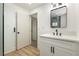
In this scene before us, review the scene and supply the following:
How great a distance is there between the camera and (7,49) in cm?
212

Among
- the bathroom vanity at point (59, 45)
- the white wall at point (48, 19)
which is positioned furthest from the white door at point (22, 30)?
the bathroom vanity at point (59, 45)

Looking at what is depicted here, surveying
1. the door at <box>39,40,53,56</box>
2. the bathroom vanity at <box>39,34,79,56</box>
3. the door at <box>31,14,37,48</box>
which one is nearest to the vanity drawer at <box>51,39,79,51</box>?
the bathroom vanity at <box>39,34,79,56</box>

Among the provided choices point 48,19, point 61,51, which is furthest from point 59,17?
point 61,51

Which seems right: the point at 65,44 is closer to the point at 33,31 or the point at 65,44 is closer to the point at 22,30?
the point at 33,31

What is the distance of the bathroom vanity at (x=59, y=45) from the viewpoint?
1.23 metres

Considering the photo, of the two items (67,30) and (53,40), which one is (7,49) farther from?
(67,30)

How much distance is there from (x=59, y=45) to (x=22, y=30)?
1089 millimetres

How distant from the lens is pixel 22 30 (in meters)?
2.07

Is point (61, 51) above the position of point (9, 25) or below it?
below

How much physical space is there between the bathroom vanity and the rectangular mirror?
30cm

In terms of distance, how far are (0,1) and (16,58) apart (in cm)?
93

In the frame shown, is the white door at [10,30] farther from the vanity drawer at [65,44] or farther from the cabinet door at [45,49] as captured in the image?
the vanity drawer at [65,44]

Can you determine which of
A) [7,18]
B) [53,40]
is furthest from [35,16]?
[7,18]

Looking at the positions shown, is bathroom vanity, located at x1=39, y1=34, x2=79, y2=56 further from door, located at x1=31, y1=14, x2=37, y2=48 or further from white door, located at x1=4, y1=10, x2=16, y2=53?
white door, located at x1=4, y1=10, x2=16, y2=53
